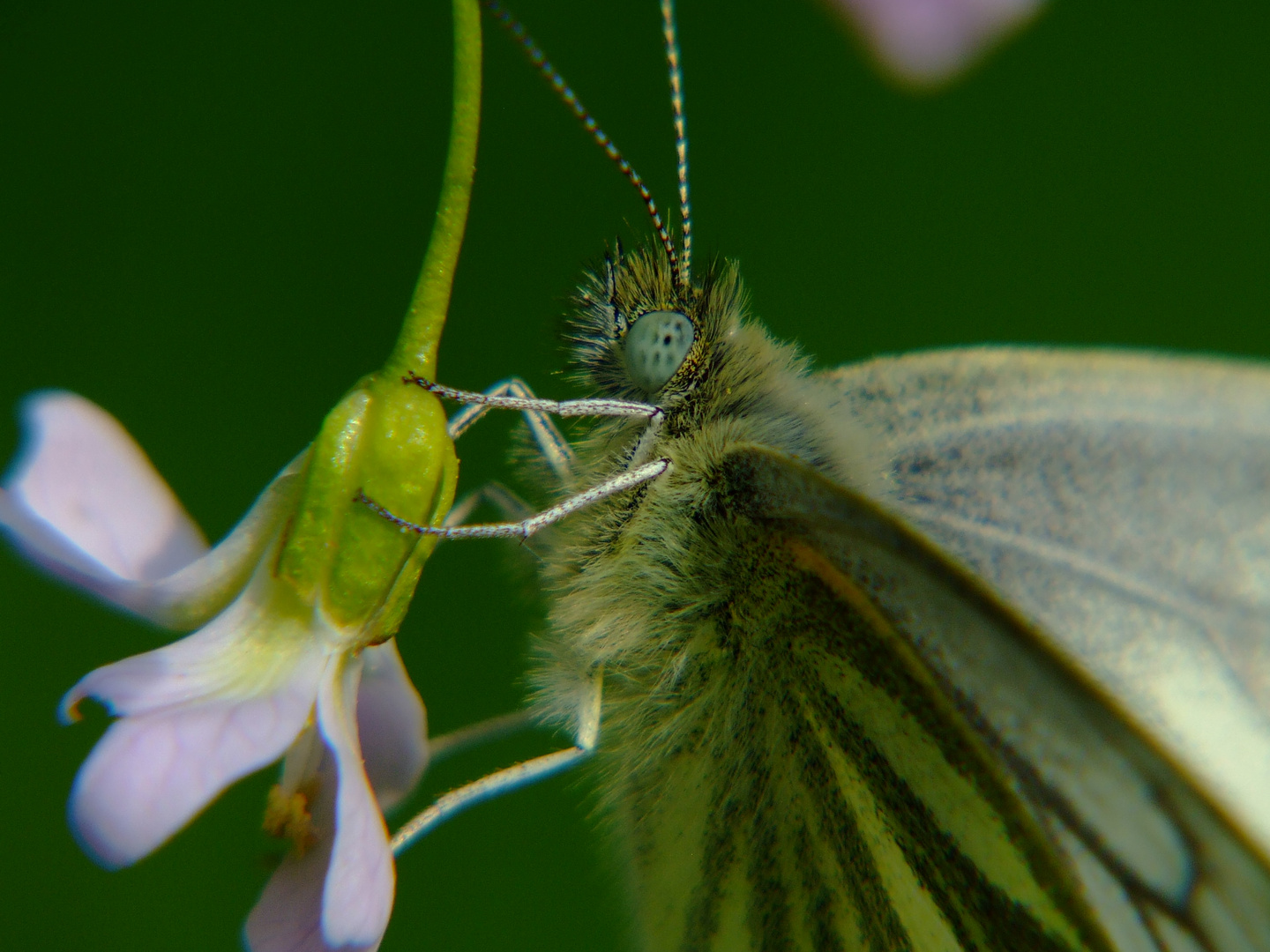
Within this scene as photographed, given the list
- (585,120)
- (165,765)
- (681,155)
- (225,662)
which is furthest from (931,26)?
(165,765)

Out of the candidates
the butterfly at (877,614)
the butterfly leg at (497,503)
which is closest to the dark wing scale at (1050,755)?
the butterfly at (877,614)

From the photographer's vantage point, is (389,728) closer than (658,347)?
Yes

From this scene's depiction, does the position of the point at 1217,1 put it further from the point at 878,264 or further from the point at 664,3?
the point at 664,3

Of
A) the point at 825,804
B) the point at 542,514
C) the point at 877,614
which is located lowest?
the point at 825,804

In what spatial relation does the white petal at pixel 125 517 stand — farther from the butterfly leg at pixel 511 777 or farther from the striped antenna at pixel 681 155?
the striped antenna at pixel 681 155

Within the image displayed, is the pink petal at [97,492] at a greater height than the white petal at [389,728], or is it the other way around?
the pink petal at [97,492]

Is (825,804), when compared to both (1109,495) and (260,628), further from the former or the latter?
(260,628)

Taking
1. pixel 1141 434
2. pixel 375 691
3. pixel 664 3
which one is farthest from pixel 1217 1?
pixel 375 691

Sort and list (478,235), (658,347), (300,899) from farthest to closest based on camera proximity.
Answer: (478,235) → (658,347) → (300,899)
